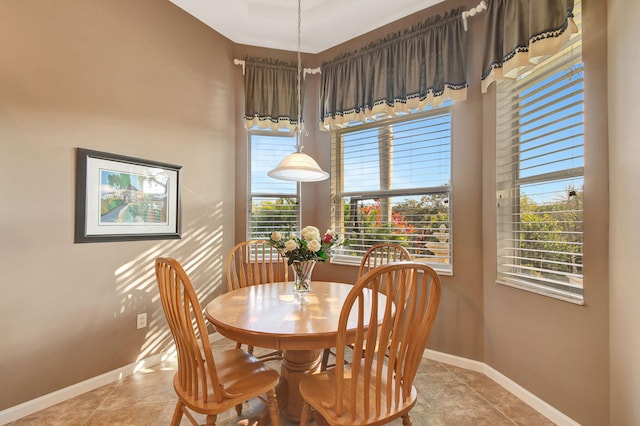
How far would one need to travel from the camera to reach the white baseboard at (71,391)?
1.73m

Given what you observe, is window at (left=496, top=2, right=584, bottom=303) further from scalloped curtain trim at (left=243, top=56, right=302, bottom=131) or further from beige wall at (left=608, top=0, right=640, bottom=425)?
scalloped curtain trim at (left=243, top=56, right=302, bottom=131)

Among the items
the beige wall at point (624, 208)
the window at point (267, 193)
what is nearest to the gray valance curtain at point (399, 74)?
the window at point (267, 193)

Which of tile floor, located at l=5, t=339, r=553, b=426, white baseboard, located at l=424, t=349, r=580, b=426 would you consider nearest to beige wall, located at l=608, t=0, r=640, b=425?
white baseboard, located at l=424, t=349, r=580, b=426

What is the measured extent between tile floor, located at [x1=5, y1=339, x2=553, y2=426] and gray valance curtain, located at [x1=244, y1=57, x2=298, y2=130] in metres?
2.42

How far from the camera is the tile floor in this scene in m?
1.73

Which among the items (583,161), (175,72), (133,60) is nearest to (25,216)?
(133,60)

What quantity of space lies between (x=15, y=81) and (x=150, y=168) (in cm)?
88

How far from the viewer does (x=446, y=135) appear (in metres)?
2.55

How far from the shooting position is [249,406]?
184cm

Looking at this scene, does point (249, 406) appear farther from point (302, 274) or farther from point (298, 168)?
point (298, 168)

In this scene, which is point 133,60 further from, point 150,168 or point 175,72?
point 150,168

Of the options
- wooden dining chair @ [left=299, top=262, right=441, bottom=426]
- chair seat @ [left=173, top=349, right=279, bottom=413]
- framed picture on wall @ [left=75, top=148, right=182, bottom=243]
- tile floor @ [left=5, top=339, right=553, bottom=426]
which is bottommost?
tile floor @ [left=5, top=339, right=553, bottom=426]

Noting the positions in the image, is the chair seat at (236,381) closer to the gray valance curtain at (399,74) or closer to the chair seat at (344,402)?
the chair seat at (344,402)

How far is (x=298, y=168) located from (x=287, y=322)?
898mm
